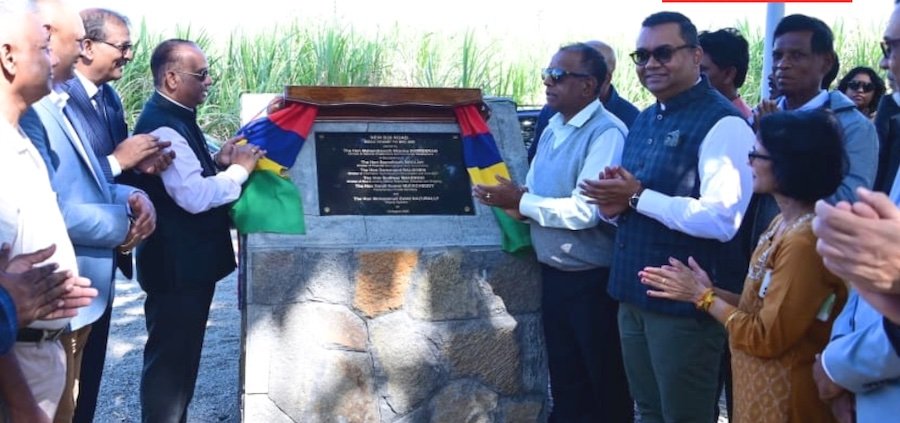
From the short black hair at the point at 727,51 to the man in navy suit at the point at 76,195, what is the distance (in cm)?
273

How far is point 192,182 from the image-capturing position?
379 cm

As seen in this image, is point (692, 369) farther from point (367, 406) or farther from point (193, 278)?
point (193, 278)

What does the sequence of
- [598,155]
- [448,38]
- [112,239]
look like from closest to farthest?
[112,239], [598,155], [448,38]

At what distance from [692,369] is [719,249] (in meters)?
0.45

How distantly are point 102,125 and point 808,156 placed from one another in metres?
2.86

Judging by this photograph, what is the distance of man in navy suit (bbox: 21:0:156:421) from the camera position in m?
3.01

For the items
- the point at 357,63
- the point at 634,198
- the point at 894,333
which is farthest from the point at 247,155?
the point at 357,63

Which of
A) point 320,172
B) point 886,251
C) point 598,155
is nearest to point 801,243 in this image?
point 886,251

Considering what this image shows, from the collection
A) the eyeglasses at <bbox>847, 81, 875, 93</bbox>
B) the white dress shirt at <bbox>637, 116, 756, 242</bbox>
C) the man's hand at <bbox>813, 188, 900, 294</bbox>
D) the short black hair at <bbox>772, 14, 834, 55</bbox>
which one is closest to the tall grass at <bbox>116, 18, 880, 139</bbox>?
the eyeglasses at <bbox>847, 81, 875, 93</bbox>

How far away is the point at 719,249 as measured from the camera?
339 cm

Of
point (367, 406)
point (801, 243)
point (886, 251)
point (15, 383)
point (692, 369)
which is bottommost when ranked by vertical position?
point (367, 406)

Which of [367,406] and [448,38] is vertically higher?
[448,38]

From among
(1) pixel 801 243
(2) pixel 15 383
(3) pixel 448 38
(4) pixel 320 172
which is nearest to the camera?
(2) pixel 15 383

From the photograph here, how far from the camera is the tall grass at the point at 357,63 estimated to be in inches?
481
